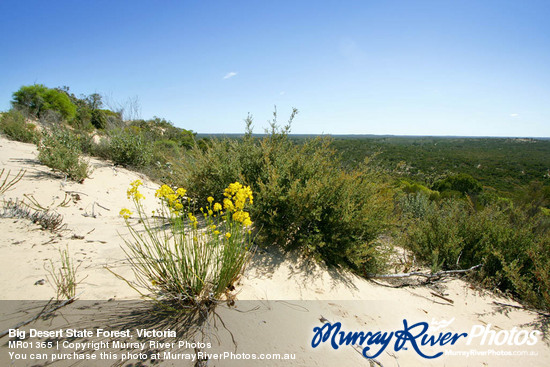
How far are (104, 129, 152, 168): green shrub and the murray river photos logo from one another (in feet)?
25.7

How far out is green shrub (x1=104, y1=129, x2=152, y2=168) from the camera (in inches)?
305

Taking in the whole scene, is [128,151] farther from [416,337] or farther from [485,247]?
[485,247]

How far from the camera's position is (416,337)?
224 centimetres

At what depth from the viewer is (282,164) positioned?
371 centimetres

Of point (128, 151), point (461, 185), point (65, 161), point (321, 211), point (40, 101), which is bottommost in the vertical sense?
point (461, 185)

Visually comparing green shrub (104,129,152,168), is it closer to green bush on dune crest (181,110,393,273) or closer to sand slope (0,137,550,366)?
sand slope (0,137,550,366)

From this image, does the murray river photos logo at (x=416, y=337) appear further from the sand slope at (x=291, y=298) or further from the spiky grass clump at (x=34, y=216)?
the spiky grass clump at (x=34, y=216)

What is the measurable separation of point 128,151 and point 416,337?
334 inches

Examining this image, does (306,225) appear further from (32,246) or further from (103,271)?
(32,246)

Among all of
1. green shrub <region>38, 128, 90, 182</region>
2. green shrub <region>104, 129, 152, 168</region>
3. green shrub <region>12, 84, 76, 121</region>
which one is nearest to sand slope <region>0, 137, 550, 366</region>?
green shrub <region>38, 128, 90, 182</region>

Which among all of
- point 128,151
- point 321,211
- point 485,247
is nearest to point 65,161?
point 128,151

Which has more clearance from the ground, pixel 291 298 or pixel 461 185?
pixel 291 298

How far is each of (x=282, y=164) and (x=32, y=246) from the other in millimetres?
3143

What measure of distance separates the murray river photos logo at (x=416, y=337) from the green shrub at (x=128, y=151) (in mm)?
7846
